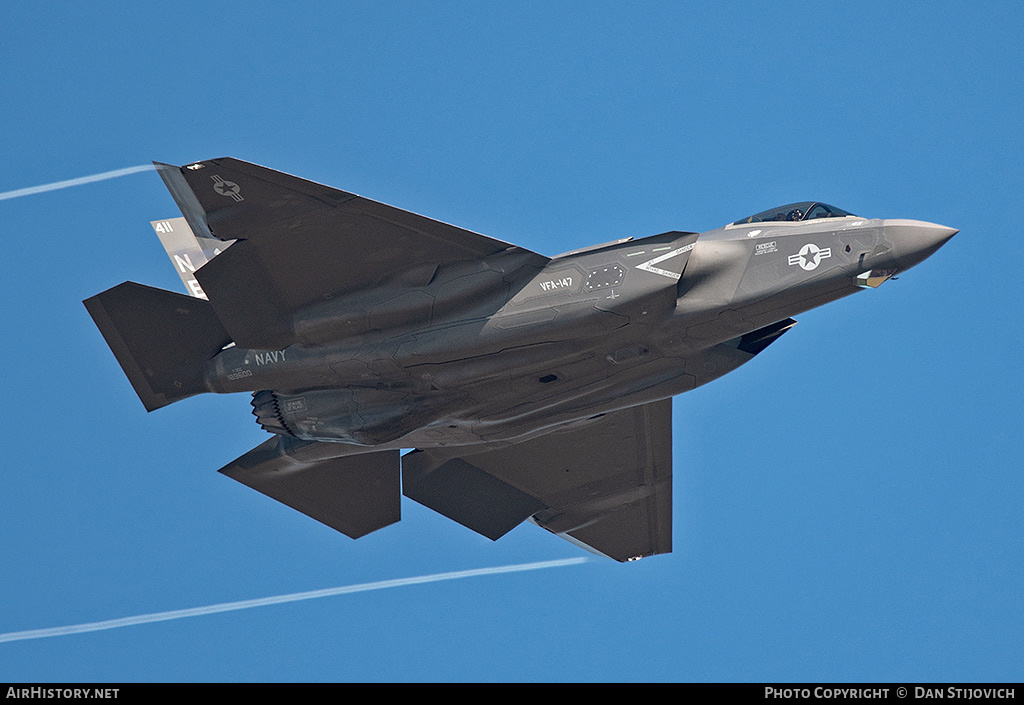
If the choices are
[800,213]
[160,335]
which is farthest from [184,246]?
[800,213]

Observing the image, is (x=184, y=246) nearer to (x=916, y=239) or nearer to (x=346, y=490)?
(x=346, y=490)

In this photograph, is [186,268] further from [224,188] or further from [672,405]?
[672,405]

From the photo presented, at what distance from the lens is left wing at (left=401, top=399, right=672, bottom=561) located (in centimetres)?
2556

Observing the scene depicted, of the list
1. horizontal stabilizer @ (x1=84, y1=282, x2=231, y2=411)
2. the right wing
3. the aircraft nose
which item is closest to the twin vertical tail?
horizontal stabilizer @ (x1=84, y1=282, x2=231, y2=411)

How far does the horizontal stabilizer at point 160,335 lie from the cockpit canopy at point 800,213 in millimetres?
8759

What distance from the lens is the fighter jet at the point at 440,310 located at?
64.2 ft

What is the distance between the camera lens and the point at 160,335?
21844 millimetres

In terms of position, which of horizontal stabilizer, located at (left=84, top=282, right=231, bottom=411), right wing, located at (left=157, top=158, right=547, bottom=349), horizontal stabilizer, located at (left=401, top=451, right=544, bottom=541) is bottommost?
horizontal stabilizer, located at (left=401, top=451, right=544, bottom=541)

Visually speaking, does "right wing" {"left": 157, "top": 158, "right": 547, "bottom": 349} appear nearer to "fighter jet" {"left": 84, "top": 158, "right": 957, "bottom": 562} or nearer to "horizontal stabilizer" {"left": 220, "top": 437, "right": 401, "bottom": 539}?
"fighter jet" {"left": 84, "top": 158, "right": 957, "bottom": 562}

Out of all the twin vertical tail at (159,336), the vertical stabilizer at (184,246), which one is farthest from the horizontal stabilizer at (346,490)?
the vertical stabilizer at (184,246)

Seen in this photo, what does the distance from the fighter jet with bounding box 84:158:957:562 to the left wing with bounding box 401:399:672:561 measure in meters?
2.56

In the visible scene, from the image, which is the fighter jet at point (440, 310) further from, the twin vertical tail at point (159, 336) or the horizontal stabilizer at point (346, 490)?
the horizontal stabilizer at point (346, 490)
